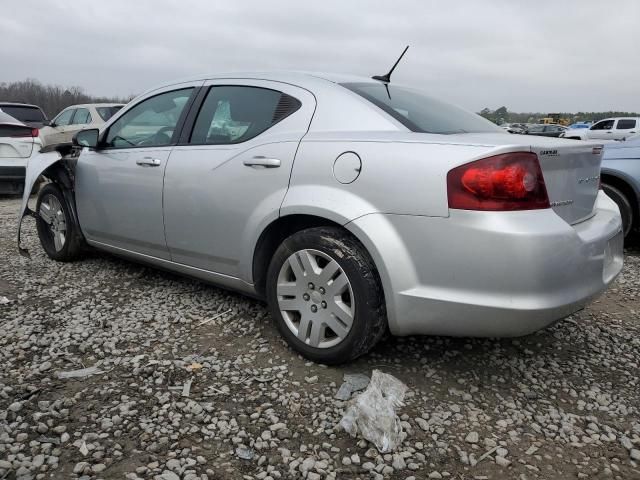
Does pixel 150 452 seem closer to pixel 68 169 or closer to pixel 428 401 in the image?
pixel 428 401

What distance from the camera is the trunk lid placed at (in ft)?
7.56

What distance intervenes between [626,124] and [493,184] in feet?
84.3

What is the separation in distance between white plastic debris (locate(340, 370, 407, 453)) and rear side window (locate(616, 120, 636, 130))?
83.2ft

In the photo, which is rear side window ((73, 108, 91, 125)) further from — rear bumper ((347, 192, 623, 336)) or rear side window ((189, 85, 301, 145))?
rear bumper ((347, 192, 623, 336))

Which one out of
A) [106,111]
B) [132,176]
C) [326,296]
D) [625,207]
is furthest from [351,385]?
[106,111]

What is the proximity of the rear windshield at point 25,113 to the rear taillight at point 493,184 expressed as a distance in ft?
43.0

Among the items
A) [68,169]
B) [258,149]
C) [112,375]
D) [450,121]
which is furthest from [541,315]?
[68,169]

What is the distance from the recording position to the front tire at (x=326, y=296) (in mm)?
2465

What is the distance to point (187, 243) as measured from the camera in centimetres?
327

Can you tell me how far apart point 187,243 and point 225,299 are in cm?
56

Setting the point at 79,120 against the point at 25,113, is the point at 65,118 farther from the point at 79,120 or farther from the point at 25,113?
the point at 25,113

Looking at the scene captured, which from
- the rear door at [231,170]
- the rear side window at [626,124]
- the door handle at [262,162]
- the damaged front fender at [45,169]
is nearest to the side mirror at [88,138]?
the damaged front fender at [45,169]

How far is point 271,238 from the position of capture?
291 centimetres

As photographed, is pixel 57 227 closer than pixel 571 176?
No
